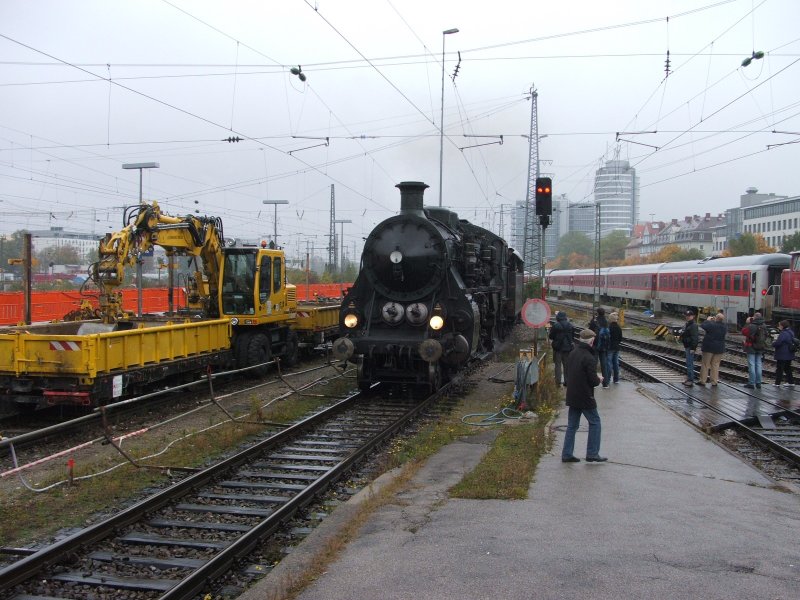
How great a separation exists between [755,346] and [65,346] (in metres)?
13.2

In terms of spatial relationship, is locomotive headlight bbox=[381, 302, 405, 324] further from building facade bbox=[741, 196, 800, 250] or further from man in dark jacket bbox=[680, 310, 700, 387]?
building facade bbox=[741, 196, 800, 250]

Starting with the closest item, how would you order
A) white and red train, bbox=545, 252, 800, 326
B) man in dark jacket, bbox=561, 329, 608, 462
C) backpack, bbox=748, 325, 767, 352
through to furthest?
man in dark jacket, bbox=561, 329, 608, 462
backpack, bbox=748, 325, 767, 352
white and red train, bbox=545, 252, 800, 326

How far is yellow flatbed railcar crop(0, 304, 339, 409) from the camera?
34.5 ft

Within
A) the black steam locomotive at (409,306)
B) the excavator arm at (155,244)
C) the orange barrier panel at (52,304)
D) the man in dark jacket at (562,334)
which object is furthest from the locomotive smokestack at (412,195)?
the orange barrier panel at (52,304)

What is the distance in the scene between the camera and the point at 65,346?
413 inches

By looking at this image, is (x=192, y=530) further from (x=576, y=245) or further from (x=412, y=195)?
(x=576, y=245)

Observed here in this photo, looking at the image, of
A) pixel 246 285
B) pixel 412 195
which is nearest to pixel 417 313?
pixel 412 195

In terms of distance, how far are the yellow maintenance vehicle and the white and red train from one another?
16.7 metres

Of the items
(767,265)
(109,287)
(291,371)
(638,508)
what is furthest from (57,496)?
(767,265)

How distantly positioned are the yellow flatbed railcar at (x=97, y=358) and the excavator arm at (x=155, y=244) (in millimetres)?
853

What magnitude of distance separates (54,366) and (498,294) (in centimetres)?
1047

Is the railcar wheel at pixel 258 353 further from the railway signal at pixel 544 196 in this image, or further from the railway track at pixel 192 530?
the railway signal at pixel 544 196

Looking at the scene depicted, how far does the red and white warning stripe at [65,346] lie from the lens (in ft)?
34.3

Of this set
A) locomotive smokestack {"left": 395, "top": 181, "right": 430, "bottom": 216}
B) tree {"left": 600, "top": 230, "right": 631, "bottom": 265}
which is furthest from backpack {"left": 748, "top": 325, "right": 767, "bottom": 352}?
tree {"left": 600, "top": 230, "right": 631, "bottom": 265}
